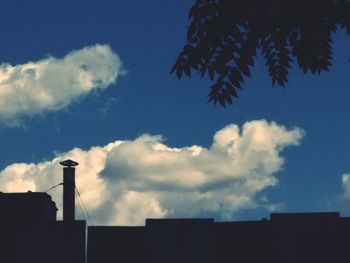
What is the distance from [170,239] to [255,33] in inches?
873

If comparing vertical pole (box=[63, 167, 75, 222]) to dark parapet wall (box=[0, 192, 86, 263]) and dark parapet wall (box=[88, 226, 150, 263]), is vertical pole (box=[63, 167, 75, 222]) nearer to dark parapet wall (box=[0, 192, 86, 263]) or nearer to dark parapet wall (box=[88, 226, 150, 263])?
dark parapet wall (box=[0, 192, 86, 263])

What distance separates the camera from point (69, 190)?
29281 millimetres

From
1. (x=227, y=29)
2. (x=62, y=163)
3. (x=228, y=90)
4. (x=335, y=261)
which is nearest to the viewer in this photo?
(x=227, y=29)

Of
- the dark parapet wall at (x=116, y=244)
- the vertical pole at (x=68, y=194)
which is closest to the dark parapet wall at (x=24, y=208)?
the vertical pole at (x=68, y=194)

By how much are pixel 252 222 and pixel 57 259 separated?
8.62 m

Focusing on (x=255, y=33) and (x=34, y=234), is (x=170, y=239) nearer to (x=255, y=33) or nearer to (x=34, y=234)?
Result: (x=34, y=234)

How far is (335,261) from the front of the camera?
25.5 metres

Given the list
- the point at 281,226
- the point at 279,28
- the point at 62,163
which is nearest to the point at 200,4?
the point at 279,28

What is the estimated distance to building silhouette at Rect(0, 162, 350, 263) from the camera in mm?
25672

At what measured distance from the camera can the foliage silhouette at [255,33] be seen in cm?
423

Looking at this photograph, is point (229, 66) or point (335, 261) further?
point (335, 261)

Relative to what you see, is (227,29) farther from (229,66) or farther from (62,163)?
(62,163)

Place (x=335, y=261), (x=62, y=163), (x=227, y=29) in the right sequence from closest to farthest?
1. (x=227, y=29)
2. (x=335, y=261)
3. (x=62, y=163)

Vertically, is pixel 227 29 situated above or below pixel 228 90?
above
